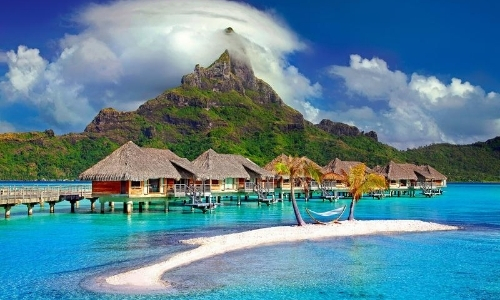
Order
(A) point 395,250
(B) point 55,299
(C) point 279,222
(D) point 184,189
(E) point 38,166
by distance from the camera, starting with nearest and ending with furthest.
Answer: (B) point 55,299, (A) point 395,250, (C) point 279,222, (D) point 184,189, (E) point 38,166

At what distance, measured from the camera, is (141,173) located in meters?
39.2

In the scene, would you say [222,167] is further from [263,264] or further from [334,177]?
[263,264]

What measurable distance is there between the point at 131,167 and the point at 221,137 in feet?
303

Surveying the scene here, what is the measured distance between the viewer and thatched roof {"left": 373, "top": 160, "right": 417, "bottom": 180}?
77.4m

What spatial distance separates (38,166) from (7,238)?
108198 millimetres

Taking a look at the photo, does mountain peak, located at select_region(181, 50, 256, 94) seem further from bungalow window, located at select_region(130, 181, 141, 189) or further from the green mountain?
bungalow window, located at select_region(130, 181, 141, 189)

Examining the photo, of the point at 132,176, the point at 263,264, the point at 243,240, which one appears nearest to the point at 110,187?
the point at 132,176

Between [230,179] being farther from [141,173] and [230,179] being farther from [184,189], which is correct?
[141,173]

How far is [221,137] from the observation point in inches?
5177

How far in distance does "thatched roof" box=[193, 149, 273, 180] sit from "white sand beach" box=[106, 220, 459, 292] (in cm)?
1869

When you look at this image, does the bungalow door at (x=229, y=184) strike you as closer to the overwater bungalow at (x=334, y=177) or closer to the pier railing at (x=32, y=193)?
the pier railing at (x=32, y=193)

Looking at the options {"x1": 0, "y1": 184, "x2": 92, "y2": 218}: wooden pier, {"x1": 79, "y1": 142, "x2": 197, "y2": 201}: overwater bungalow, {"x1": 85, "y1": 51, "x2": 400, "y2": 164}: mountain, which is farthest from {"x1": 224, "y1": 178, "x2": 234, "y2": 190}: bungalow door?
{"x1": 85, "y1": 51, "x2": 400, "y2": 164}: mountain

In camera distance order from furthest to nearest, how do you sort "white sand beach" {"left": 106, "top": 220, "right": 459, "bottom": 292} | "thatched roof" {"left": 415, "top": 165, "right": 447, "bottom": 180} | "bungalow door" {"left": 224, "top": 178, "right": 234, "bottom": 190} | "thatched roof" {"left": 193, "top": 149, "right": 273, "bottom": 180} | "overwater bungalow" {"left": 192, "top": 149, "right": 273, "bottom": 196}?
"thatched roof" {"left": 415, "top": 165, "right": 447, "bottom": 180} → "bungalow door" {"left": 224, "top": 178, "right": 234, "bottom": 190} → "thatched roof" {"left": 193, "top": 149, "right": 273, "bottom": 180} → "overwater bungalow" {"left": 192, "top": 149, "right": 273, "bottom": 196} → "white sand beach" {"left": 106, "top": 220, "right": 459, "bottom": 292}

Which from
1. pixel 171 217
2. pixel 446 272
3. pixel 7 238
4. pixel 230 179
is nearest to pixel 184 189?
pixel 171 217
